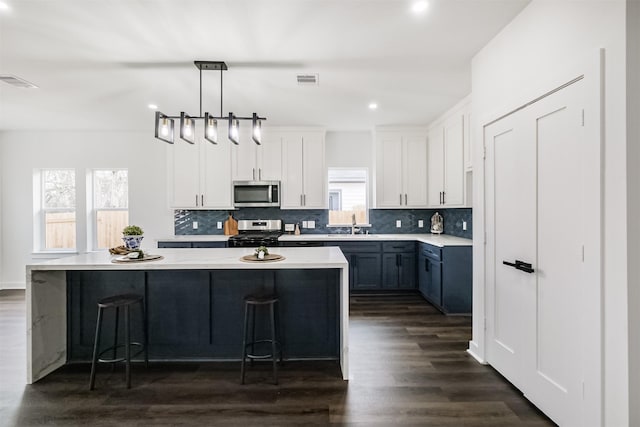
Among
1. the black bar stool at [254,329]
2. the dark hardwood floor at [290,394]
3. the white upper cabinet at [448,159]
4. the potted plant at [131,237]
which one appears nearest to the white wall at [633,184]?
the dark hardwood floor at [290,394]

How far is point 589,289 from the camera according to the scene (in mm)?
1630

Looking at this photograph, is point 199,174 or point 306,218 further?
point 306,218

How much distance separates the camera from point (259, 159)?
5102mm

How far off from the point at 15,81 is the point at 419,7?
399cm

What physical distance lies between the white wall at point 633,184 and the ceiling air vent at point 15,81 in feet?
15.9

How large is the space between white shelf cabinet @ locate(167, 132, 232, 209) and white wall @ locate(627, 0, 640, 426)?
4.65 meters

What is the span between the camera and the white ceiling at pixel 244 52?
7.15 ft

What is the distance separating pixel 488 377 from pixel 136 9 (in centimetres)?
372

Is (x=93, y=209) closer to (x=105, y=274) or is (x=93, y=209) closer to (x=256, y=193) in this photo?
(x=256, y=193)

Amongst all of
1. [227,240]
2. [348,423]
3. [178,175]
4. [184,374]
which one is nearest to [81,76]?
[178,175]

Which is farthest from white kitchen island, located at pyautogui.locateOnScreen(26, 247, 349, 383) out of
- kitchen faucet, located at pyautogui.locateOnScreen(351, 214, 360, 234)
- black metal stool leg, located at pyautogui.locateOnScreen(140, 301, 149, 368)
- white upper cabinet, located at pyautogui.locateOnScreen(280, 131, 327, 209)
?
kitchen faucet, located at pyautogui.locateOnScreen(351, 214, 360, 234)

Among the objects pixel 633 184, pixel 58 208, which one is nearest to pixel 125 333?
pixel 633 184

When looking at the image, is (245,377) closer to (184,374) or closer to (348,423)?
→ (184,374)

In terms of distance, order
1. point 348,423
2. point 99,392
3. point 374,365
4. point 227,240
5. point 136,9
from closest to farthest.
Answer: point 348,423
point 136,9
point 99,392
point 374,365
point 227,240
